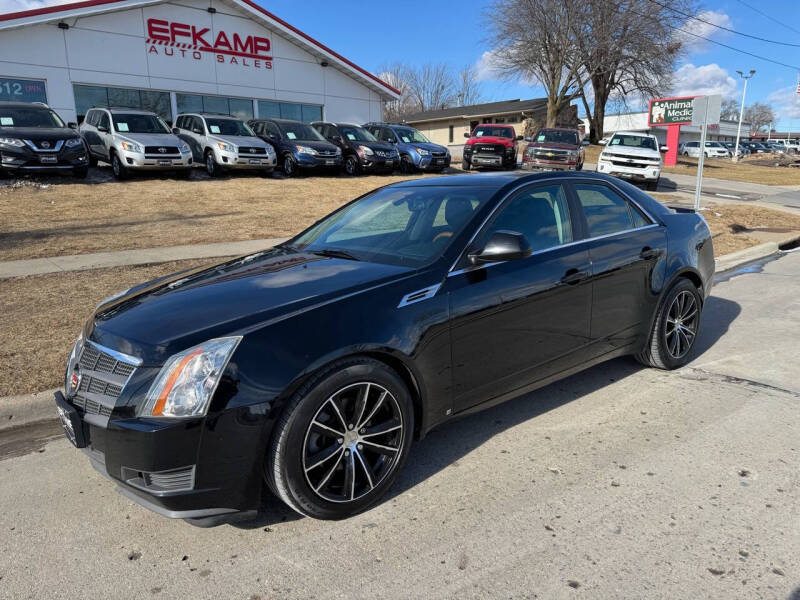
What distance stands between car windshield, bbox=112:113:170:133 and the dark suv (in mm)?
3548

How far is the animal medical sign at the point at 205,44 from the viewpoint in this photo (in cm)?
2238

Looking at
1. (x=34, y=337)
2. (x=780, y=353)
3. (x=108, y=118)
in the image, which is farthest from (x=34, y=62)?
(x=780, y=353)

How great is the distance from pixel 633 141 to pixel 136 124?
16460mm

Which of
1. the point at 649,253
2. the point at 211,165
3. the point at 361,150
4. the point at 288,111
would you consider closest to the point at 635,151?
the point at 361,150

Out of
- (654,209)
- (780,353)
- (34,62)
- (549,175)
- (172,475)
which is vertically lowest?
(780,353)

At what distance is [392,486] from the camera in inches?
127

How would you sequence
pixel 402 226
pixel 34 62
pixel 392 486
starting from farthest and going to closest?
pixel 34 62
pixel 402 226
pixel 392 486

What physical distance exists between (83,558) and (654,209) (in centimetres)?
445

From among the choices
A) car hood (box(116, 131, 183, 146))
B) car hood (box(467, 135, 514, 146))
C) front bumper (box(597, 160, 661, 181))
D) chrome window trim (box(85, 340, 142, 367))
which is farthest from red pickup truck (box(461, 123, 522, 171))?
chrome window trim (box(85, 340, 142, 367))

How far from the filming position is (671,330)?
4801mm

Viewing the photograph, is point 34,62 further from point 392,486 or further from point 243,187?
point 392,486

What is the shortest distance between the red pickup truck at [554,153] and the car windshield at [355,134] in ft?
18.1

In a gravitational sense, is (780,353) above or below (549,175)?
below

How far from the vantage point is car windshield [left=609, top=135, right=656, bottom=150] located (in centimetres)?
2139
